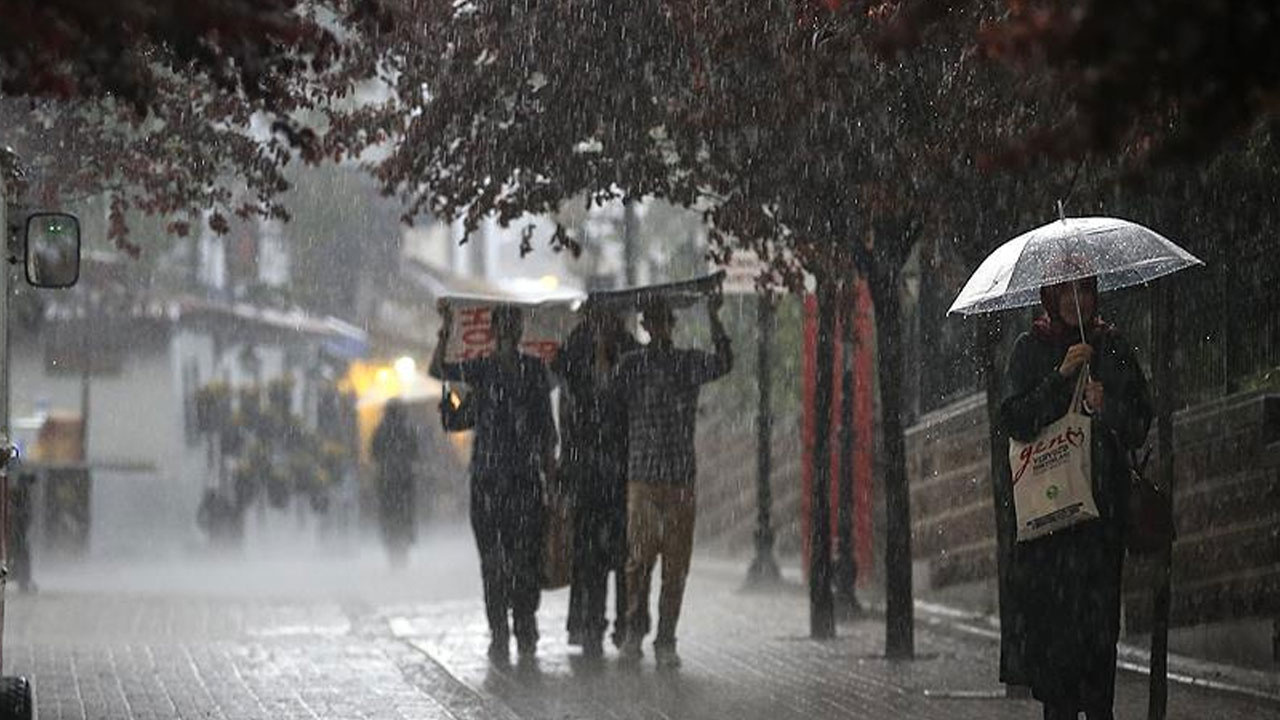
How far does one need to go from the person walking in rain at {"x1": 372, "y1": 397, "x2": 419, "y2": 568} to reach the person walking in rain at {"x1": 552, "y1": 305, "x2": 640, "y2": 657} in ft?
38.0

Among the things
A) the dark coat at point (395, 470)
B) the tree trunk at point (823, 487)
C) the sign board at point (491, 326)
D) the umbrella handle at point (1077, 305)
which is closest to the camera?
the umbrella handle at point (1077, 305)

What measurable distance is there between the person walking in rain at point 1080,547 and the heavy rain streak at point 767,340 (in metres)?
0.01

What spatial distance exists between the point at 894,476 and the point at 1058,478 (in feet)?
17.5

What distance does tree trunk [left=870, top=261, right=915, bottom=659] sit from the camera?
13.8 metres

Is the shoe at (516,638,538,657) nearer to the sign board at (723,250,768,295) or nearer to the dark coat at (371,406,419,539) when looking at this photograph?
the sign board at (723,250,768,295)

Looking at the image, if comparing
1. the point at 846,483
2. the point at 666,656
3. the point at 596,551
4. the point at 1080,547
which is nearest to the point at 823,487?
the point at 846,483

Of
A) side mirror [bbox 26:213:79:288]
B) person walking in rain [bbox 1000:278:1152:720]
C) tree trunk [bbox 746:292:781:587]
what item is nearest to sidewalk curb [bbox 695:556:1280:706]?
tree trunk [bbox 746:292:781:587]

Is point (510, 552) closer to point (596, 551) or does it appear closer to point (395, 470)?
point (596, 551)

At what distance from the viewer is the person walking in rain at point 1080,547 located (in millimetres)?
8602

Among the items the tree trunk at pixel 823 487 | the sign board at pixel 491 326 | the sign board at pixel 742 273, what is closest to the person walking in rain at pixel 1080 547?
the sign board at pixel 491 326

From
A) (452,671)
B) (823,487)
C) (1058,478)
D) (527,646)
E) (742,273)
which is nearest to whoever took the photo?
(1058,478)

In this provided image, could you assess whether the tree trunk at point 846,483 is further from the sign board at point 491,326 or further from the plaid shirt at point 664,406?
the plaid shirt at point 664,406

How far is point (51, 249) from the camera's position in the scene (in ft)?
31.0

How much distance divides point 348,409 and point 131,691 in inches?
1152
